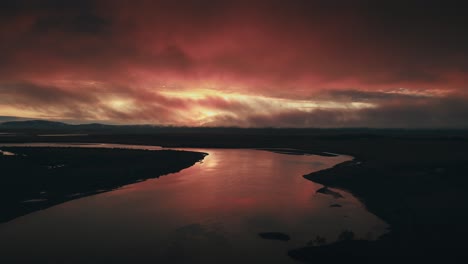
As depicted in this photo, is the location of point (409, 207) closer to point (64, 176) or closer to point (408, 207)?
point (408, 207)

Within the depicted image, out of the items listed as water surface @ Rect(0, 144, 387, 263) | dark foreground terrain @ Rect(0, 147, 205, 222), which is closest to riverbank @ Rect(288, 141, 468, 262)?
water surface @ Rect(0, 144, 387, 263)

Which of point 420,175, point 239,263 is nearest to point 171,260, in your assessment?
point 239,263

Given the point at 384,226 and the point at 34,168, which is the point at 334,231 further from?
the point at 34,168

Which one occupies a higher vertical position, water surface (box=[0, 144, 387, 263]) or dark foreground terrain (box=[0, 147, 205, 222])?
dark foreground terrain (box=[0, 147, 205, 222])

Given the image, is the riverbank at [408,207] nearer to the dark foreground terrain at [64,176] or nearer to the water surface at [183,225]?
the water surface at [183,225]

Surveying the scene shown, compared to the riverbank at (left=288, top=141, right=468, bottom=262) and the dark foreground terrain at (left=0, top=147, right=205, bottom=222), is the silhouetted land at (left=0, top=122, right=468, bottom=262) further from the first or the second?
the dark foreground terrain at (left=0, top=147, right=205, bottom=222)

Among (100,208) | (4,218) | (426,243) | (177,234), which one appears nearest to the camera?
(426,243)

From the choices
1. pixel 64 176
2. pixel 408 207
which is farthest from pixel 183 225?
pixel 64 176
